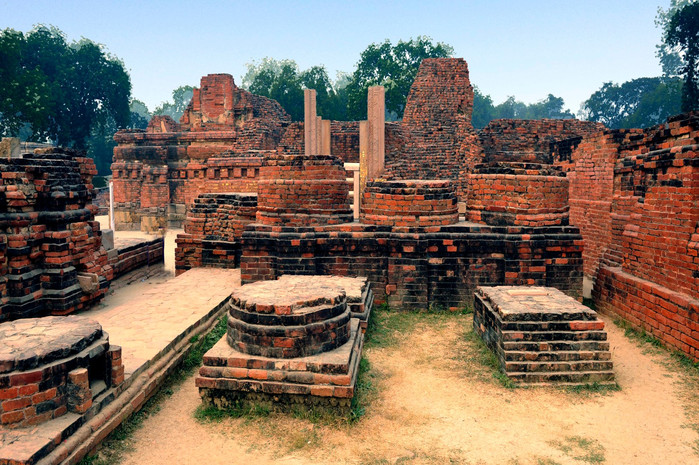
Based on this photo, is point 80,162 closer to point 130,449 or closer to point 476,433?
point 130,449

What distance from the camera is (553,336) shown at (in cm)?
388

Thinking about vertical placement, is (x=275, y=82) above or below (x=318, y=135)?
above

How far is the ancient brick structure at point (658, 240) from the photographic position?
4285 mm

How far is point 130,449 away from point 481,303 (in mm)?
3367

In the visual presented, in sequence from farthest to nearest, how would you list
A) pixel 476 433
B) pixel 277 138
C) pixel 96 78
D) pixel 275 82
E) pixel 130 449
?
pixel 275 82 < pixel 96 78 < pixel 277 138 < pixel 476 433 < pixel 130 449

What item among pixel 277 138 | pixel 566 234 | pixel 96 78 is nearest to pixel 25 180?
pixel 566 234

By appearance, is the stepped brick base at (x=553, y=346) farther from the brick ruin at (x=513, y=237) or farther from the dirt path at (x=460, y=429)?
the brick ruin at (x=513, y=237)

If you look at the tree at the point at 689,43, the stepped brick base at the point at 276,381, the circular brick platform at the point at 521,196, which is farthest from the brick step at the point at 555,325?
the tree at the point at 689,43

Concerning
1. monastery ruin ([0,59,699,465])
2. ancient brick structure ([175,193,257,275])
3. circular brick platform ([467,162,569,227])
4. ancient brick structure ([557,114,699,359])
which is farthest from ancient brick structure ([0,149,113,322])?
ancient brick structure ([557,114,699,359])

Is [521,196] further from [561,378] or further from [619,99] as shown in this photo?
[619,99]

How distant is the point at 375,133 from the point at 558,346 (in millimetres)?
6137

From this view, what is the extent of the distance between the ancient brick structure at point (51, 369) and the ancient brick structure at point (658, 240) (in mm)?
4823

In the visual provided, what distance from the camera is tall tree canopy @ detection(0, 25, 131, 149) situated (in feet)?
71.7

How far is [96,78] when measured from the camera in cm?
2702
